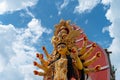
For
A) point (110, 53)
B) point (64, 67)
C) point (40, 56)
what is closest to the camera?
point (64, 67)

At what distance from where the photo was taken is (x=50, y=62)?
9781 millimetres

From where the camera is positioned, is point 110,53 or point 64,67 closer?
point 64,67

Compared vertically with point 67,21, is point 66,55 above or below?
below

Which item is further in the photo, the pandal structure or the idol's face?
the idol's face

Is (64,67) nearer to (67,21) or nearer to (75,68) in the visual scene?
(75,68)

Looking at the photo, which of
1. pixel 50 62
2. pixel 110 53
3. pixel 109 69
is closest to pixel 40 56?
pixel 50 62

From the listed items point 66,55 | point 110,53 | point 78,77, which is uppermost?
point 110,53

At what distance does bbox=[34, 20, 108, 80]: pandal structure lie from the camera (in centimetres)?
934

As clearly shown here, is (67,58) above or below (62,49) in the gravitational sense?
below

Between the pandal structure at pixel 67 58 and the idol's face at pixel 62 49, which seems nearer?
the pandal structure at pixel 67 58

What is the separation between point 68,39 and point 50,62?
86 cm

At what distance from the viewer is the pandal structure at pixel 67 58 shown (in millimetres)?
9337

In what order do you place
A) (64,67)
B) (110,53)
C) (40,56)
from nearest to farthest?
(64,67) → (40,56) → (110,53)

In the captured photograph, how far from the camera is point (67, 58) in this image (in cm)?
953
